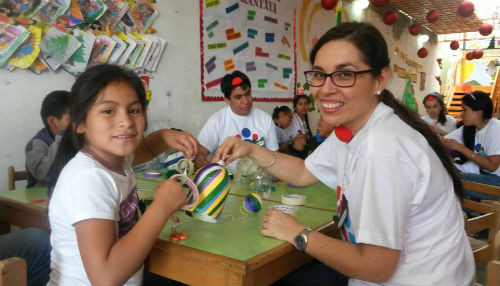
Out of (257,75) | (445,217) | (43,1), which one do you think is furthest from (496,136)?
(43,1)

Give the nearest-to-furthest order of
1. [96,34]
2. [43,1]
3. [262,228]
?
1. [262,228]
2. [43,1]
3. [96,34]

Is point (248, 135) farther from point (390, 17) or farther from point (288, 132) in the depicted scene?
point (390, 17)

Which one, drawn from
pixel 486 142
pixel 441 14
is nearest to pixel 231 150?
pixel 486 142

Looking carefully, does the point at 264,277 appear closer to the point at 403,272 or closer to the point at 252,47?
the point at 403,272

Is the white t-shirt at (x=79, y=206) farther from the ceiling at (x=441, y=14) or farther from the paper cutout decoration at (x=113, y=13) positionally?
the ceiling at (x=441, y=14)

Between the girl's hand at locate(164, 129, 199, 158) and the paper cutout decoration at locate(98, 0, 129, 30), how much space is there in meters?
1.75

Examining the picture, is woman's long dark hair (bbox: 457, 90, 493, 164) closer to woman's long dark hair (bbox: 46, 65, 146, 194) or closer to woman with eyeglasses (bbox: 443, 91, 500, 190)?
woman with eyeglasses (bbox: 443, 91, 500, 190)

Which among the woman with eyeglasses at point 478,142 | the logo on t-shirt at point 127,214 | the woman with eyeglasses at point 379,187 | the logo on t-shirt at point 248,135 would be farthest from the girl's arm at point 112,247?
the woman with eyeglasses at point 478,142

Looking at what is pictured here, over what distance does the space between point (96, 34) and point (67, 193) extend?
2.15 meters

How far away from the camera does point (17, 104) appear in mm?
2492

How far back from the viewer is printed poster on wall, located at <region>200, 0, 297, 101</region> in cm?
391

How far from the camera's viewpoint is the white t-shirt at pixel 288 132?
4770 mm

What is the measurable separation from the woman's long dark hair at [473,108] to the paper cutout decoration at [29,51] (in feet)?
12.1

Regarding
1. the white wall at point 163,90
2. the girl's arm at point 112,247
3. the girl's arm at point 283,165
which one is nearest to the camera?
the girl's arm at point 112,247
